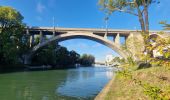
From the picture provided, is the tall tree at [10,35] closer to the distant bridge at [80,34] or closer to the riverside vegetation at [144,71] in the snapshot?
the distant bridge at [80,34]

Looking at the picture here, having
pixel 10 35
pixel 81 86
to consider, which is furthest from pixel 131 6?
pixel 10 35

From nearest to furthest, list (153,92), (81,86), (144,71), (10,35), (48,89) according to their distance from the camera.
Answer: (153,92) → (144,71) → (48,89) → (81,86) → (10,35)

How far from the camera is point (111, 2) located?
24688 millimetres

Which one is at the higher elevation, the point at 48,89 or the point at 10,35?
the point at 10,35

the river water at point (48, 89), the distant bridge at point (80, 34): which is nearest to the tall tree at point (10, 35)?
the distant bridge at point (80, 34)

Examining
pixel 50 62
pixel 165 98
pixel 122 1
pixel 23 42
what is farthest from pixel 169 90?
pixel 50 62

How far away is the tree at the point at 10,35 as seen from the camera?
144ft

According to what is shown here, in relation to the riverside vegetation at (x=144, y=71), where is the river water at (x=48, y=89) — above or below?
below

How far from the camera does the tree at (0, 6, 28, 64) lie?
44.0m

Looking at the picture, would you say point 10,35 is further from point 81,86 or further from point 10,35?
point 81,86

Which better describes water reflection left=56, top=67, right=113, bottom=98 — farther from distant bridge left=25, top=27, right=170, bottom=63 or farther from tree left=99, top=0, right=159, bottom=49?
distant bridge left=25, top=27, right=170, bottom=63

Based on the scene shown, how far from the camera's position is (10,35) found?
48.0 metres

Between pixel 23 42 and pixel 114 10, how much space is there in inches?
1362

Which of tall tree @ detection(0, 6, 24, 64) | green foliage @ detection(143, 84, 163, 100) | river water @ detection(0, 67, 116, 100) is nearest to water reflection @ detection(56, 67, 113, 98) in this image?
river water @ detection(0, 67, 116, 100)
